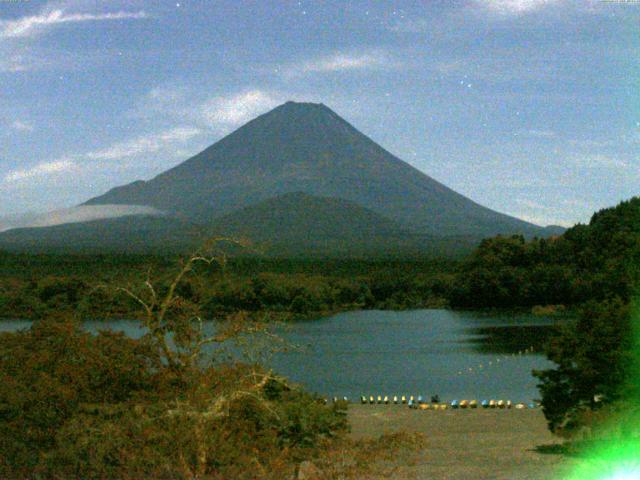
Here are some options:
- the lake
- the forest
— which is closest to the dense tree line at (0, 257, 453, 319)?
the lake

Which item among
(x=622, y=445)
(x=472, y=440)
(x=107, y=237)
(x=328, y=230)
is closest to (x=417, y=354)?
(x=472, y=440)

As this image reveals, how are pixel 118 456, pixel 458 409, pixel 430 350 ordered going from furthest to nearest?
1. pixel 430 350
2. pixel 458 409
3. pixel 118 456

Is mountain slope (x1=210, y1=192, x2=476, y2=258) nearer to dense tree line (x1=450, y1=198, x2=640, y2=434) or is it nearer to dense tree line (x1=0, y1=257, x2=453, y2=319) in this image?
dense tree line (x1=0, y1=257, x2=453, y2=319)

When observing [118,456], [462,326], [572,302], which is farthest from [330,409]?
[572,302]

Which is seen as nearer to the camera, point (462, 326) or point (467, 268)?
point (462, 326)

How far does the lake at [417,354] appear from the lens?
37312mm

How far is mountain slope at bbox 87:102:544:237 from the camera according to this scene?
172 metres

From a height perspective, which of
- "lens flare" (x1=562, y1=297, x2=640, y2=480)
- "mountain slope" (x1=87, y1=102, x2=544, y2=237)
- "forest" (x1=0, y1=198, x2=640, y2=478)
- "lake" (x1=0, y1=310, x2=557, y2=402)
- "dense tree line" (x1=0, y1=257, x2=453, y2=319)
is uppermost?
"mountain slope" (x1=87, y1=102, x2=544, y2=237)

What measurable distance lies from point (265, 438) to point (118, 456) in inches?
51.5

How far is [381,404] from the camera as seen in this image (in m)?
30.5

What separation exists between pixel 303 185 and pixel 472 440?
172273 millimetres

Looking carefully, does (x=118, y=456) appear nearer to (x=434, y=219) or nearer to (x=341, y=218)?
(x=341, y=218)

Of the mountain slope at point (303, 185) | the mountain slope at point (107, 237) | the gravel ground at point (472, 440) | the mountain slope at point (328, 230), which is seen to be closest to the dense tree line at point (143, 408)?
the gravel ground at point (472, 440)

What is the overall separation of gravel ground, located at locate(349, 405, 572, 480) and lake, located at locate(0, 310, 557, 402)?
4319mm
